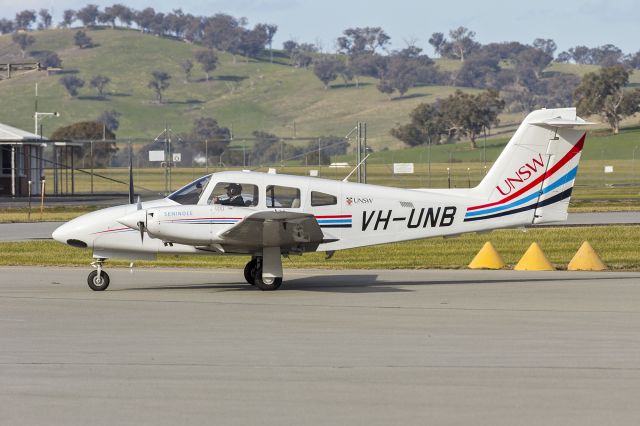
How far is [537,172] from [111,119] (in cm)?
16288

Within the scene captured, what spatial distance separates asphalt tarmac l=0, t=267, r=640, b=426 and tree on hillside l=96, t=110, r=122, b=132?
159 meters

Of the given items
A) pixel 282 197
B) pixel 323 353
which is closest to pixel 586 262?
pixel 282 197

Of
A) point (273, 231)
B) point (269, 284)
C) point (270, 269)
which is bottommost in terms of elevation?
point (269, 284)

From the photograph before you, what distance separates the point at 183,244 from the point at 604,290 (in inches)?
285

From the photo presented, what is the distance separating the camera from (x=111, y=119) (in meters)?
177

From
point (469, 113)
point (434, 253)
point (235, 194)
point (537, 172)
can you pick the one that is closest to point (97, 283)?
point (235, 194)

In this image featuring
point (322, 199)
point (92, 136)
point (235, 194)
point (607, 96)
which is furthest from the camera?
point (607, 96)

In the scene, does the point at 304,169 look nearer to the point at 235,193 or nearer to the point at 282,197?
the point at 282,197

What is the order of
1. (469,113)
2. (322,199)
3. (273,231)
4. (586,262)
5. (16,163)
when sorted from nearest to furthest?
1. (273,231)
2. (322,199)
3. (586,262)
4. (16,163)
5. (469,113)

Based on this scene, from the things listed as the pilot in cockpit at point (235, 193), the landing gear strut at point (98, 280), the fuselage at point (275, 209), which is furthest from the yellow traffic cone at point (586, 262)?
the landing gear strut at point (98, 280)

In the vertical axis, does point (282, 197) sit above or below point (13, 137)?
below

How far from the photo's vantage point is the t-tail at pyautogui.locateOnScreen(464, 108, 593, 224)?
19406mm

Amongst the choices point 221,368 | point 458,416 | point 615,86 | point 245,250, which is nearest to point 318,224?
point 245,250

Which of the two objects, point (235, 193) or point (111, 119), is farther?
point (111, 119)
